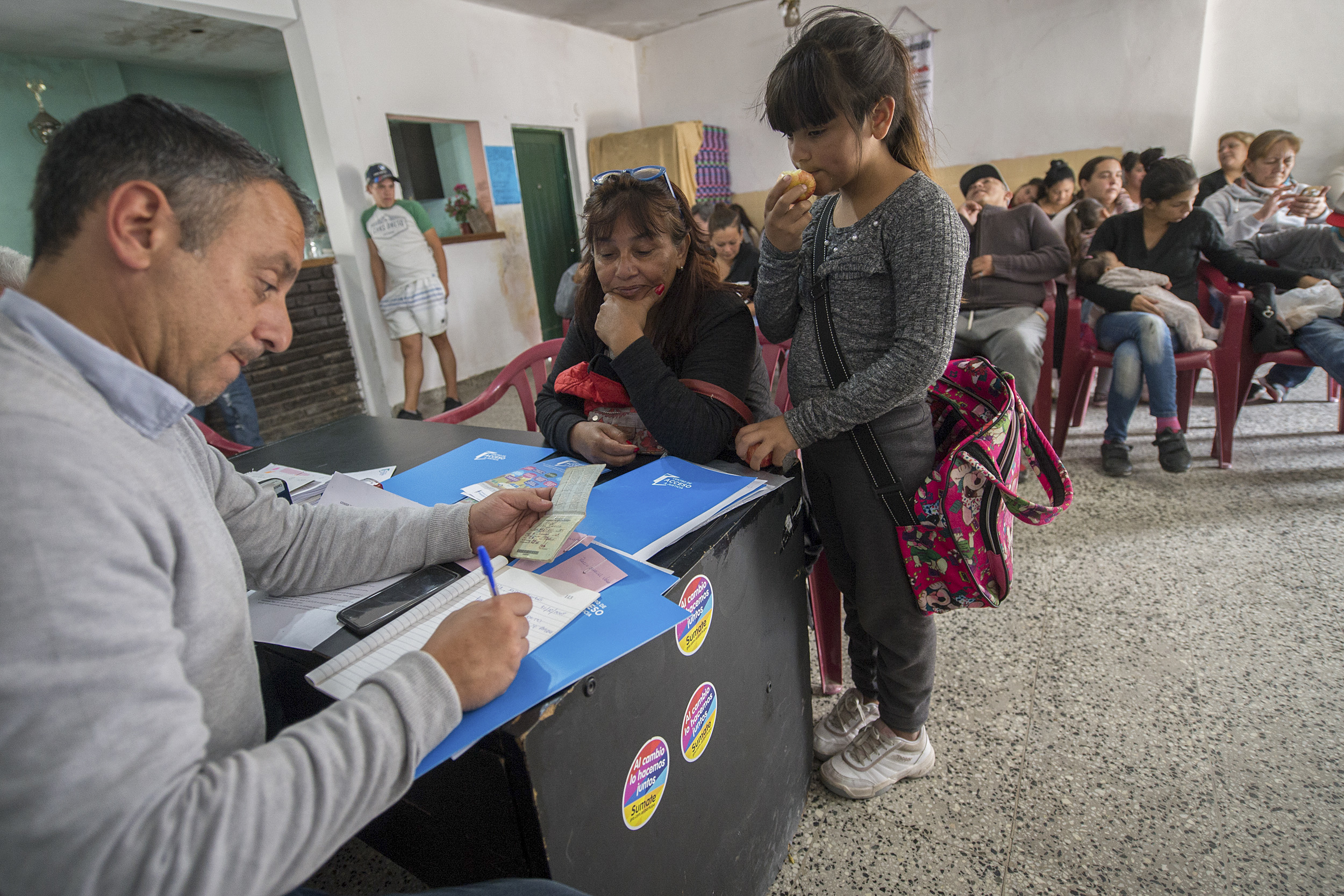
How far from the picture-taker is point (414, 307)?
4469 millimetres

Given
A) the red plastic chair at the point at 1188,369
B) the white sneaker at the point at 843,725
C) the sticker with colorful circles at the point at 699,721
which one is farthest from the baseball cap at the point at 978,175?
the sticker with colorful circles at the point at 699,721

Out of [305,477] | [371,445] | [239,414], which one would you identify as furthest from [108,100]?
[305,477]

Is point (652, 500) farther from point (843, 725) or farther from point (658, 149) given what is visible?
point (658, 149)

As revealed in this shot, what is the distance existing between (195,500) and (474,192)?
17.9 ft

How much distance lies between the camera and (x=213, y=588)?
1.82ft

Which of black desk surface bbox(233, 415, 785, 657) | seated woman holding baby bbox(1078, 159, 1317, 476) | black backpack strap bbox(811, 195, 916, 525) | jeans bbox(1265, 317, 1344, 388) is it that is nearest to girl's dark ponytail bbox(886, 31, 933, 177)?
black backpack strap bbox(811, 195, 916, 525)

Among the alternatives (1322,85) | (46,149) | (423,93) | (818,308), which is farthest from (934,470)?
(1322,85)

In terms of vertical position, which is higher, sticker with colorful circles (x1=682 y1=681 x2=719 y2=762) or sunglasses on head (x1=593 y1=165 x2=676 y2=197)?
sunglasses on head (x1=593 y1=165 x2=676 y2=197)

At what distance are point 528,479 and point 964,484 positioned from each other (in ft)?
2.48

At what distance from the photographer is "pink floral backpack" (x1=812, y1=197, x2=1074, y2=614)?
1.07 meters

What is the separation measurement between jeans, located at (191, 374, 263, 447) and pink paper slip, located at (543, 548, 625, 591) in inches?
135

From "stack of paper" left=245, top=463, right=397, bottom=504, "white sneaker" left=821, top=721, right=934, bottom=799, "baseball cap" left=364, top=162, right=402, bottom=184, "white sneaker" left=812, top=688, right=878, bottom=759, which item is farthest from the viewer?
"baseball cap" left=364, top=162, right=402, bottom=184

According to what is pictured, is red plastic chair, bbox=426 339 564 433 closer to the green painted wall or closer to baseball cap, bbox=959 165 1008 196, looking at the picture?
baseball cap, bbox=959 165 1008 196

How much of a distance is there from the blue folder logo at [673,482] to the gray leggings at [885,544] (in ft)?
0.98
